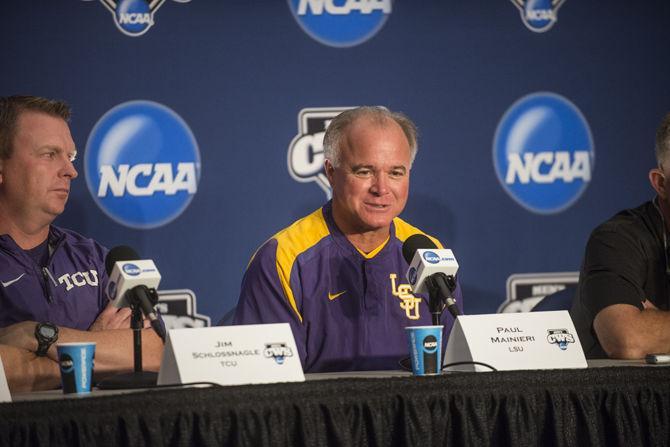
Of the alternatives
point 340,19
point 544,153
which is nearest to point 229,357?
point 340,19

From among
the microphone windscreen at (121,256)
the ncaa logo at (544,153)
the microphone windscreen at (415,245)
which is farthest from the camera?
the ncaa logo at (544,153)

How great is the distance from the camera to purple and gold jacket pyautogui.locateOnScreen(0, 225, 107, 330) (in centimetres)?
286

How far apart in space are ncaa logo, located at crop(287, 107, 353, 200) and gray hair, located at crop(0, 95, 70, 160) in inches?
36.2

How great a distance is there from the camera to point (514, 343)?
2129 mm

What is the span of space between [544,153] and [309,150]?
3.12 ft

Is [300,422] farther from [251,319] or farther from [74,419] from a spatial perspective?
[251,319]

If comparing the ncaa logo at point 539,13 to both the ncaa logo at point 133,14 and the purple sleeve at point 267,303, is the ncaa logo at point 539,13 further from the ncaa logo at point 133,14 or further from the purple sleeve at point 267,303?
the purple sleeve at point 267,303

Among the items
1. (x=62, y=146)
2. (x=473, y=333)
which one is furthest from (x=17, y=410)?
(x=62, y=146)

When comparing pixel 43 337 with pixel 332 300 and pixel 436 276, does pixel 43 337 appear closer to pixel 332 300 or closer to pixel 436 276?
pixel 332 300

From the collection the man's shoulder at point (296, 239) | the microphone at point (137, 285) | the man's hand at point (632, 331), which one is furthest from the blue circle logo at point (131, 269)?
the man's hand at point (632, 331)

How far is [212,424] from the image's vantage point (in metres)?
1.77

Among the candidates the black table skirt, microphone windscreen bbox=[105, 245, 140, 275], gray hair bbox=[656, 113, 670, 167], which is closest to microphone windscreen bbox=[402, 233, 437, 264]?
the black table skirt

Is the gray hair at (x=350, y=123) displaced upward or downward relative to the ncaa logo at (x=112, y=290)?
upward

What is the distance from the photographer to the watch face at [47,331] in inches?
92.8
